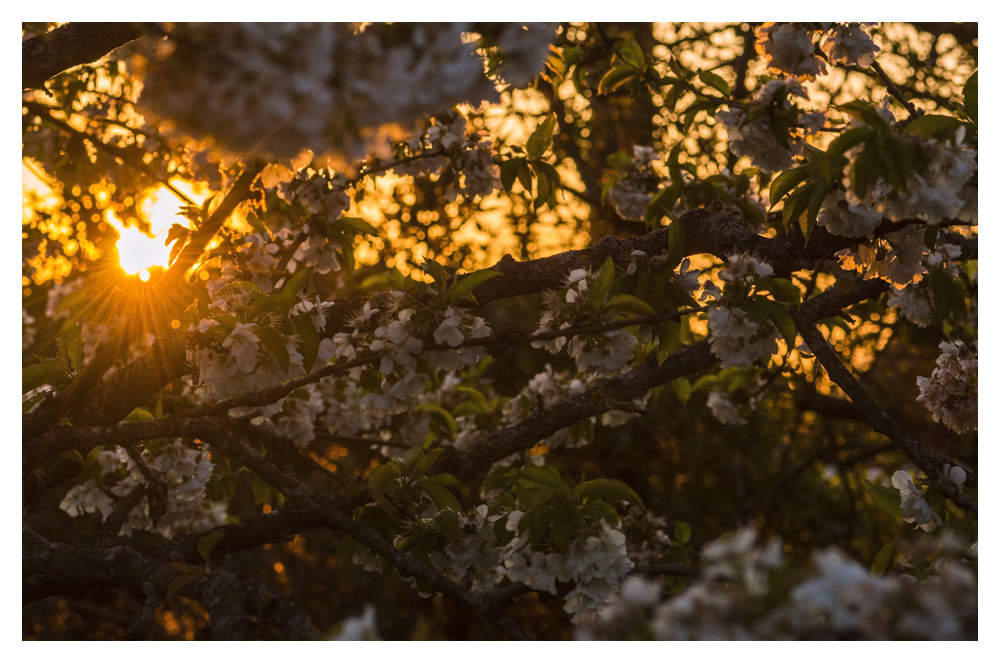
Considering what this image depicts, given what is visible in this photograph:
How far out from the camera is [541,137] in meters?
2.04

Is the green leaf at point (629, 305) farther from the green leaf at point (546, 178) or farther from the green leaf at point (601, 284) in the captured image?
the green leaf at point (546, 178)

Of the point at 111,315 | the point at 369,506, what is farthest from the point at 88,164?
the point at 369,506

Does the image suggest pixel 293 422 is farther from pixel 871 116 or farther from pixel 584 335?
pixel 871 116

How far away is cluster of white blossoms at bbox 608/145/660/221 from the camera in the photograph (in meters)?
2.87

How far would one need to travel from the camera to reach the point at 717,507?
556 cm

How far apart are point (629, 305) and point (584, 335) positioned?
121 millimetres

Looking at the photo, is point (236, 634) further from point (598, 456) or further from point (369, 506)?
point (598, 456)

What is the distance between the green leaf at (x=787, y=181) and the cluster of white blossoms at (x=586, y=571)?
82 cm

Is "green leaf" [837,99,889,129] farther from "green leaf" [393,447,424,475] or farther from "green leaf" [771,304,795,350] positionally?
"green leaf" [393,447,424,475]

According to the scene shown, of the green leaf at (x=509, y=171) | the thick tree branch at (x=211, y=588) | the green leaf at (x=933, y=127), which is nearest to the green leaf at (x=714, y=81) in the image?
the green leaf at (x=509, y=171)

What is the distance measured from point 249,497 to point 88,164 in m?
3.66

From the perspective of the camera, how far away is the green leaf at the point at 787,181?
1.49 metres

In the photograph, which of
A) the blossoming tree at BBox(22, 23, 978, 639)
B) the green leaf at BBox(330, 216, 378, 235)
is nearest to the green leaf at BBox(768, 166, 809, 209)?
the blossoming tree at BBox(22, 23, 978, 639)

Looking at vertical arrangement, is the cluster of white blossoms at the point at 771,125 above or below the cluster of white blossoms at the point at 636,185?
below
